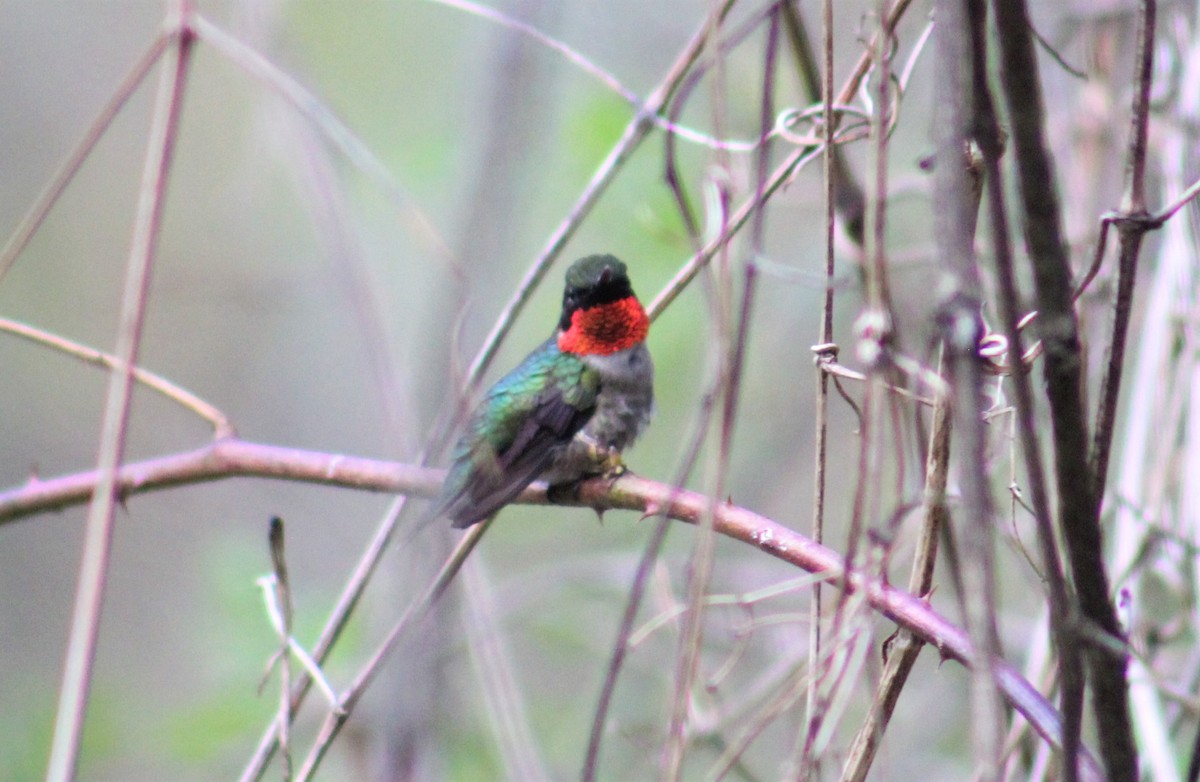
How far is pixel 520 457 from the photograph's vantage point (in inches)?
122

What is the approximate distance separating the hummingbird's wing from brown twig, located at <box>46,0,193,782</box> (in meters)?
1.25

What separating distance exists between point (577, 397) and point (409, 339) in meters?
3.84

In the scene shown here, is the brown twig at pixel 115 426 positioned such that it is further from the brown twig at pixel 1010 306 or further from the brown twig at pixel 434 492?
the brown twig at pixel 1010 306

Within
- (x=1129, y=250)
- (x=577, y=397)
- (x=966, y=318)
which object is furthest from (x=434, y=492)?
(x=577, y=397)

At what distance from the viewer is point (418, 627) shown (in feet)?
2.70

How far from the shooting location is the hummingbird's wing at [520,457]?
2.66 meters

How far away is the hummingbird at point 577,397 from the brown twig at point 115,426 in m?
1.64

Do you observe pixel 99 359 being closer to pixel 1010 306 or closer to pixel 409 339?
pixel 1010 306

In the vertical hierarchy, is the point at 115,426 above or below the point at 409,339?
below

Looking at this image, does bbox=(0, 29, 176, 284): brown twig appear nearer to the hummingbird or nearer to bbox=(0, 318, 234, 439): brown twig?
bbox=(0, 318, 234, 439): brown twig

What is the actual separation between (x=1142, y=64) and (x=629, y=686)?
402 centimetres

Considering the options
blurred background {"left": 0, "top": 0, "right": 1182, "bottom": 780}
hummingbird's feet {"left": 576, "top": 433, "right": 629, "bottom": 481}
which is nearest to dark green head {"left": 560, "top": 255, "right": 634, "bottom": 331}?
blurred background {"left": 0, "top": 0, "right": 1182, "bottom": 780}

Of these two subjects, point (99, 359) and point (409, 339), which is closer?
point (99, 359)

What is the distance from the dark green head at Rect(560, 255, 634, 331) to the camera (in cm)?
340
